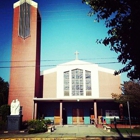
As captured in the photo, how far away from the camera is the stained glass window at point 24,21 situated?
90.2 ft

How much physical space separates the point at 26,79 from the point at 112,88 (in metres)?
12.8

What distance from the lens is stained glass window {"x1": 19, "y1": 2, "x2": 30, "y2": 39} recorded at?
27478 mm

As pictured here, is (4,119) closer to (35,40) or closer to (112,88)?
(35,40)

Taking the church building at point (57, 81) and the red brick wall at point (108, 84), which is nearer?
the church building at point (57, 81)

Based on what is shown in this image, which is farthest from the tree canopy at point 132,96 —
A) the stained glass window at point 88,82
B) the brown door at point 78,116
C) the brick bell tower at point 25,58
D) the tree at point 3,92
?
the tree at point 3,92

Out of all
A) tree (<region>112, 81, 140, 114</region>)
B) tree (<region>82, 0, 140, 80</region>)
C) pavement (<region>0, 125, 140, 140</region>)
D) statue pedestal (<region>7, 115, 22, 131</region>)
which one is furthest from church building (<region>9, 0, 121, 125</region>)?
tree (<region>82, 0, 140, 80</region>)

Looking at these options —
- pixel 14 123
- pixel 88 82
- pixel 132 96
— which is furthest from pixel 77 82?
pixel 14 123

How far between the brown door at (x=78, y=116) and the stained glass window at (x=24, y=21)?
13.8 meters

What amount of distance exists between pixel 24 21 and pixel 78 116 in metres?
16.9

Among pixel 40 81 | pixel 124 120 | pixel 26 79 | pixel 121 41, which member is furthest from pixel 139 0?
pixel 40 81

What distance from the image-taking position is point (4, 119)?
69.2 ft

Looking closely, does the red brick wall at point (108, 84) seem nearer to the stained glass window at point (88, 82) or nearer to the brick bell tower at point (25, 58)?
the stained glass window at point (88, 82)

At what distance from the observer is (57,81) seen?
27297mm

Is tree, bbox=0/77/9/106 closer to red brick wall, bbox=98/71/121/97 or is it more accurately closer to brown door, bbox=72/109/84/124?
brown door, bbox=72/109/84/124
